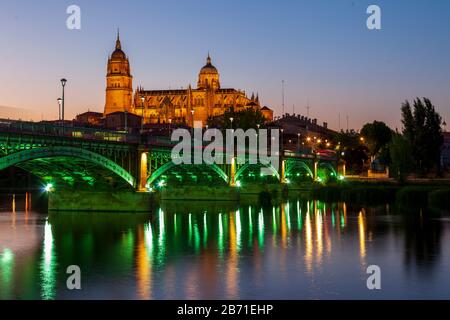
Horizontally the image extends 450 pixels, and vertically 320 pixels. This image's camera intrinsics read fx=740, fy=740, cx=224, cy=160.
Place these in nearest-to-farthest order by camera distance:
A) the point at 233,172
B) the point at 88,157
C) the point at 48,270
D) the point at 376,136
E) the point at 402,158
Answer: the point at 48,270
the point at 88,157
the point at 233,172
the point at 402,158
the point at 376,136

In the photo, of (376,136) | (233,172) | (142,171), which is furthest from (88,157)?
(376,136)

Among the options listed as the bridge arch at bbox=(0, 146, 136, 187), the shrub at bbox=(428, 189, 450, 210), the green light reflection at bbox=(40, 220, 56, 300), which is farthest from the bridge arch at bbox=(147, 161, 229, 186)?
the shrub at bbox=(428, 189, 450, 210)

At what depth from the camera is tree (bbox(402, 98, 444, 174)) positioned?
345 ft

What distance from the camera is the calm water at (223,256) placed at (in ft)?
99.1

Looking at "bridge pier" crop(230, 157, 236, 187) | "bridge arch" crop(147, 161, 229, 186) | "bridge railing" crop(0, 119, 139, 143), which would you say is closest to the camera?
"bridge railing" crop(0, 119, 139, 143)

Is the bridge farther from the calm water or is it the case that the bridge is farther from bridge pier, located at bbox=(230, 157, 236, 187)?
bridge pier, located at bbox=(230, 157, 236, 187)

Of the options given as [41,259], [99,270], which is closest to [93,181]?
[41,259]

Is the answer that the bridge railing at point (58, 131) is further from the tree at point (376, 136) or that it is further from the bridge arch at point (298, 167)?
the tree at point (376, 136)

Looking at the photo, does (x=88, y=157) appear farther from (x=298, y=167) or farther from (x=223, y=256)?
(x=298, y=167)

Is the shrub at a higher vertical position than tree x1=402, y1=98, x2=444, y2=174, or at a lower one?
lower

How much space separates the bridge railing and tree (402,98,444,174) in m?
53.7

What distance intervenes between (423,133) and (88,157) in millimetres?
64907

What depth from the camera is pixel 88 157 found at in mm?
53688

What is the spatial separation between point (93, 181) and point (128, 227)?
8.85 m
